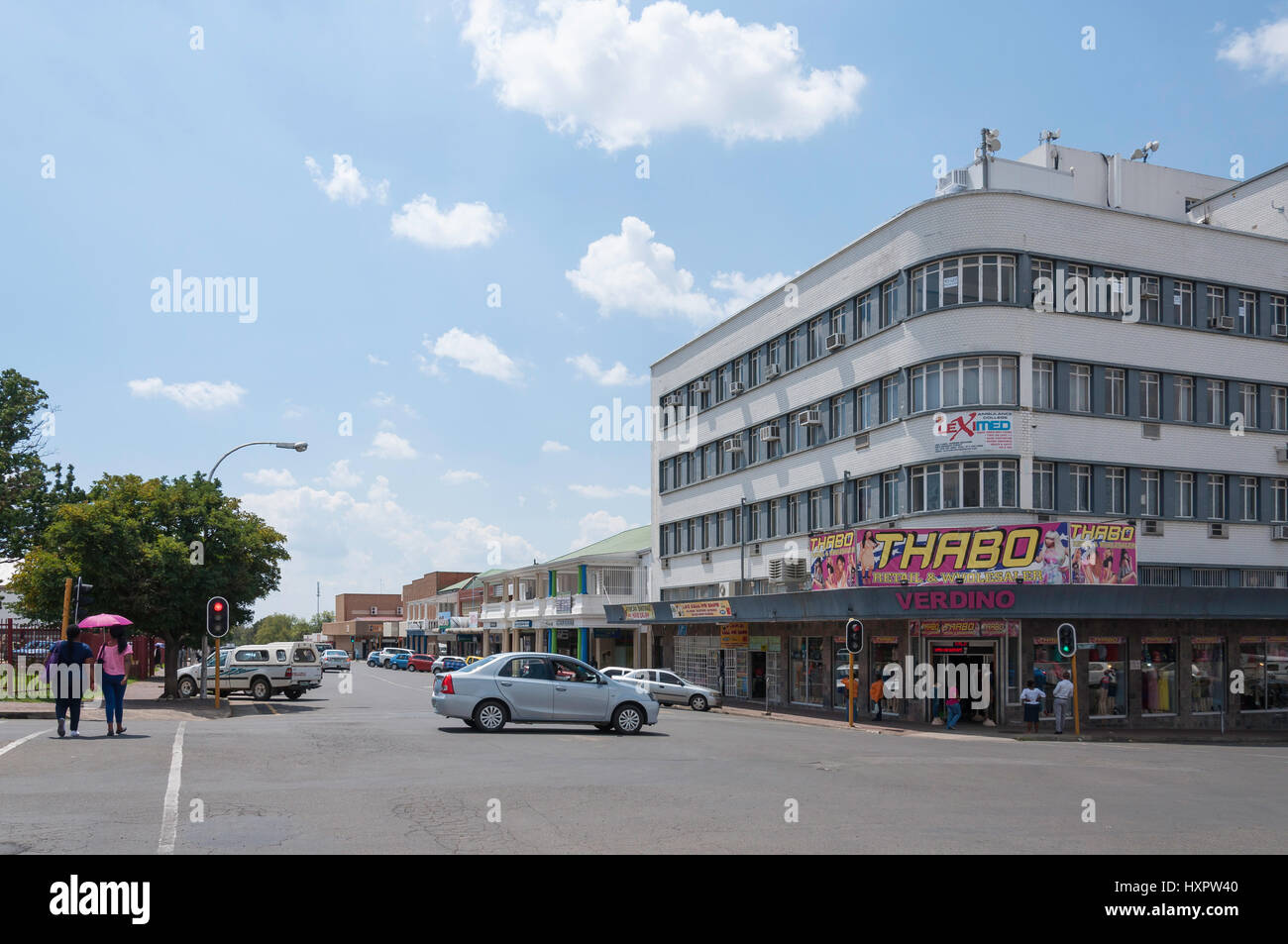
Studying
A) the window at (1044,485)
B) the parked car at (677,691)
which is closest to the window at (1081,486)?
the window at (1044,485)

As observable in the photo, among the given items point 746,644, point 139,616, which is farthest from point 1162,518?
point 139,616

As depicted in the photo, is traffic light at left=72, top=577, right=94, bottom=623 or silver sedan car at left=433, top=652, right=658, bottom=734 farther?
traffic light at left=72, top=577, right=94, bottom=623

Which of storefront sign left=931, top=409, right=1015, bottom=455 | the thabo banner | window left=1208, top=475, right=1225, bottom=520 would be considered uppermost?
storefront sign left=931, top=409, right=1015, bottom=455

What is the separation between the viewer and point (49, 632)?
39062 millimetres

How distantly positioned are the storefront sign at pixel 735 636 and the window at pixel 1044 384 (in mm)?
14905

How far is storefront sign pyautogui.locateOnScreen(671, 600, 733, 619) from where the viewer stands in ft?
141

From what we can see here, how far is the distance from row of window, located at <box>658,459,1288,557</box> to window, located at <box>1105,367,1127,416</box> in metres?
1.80

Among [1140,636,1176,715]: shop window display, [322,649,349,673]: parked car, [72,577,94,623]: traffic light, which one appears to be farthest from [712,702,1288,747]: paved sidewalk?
[322,649,349,673]: parked car

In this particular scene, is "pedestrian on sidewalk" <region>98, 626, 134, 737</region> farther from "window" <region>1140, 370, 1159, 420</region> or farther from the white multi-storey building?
"window" <region>1140, 370, 1159, 420</region>

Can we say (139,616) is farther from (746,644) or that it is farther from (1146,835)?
(1146,835)

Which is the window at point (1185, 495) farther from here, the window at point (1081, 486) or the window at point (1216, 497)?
the window at point (1081, 486)

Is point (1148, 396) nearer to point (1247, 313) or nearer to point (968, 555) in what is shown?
point (1247, 313)

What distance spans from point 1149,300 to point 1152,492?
6060 millimetres

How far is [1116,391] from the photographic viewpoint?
118 feet
